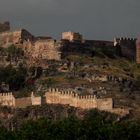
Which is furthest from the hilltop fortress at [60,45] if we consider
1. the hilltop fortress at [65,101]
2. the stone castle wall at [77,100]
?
the stone castle wall at [77,100]

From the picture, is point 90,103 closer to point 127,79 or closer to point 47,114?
point 47,114

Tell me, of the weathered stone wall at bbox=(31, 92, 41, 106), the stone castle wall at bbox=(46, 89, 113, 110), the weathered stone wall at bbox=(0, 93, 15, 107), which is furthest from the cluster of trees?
the weathered stone wall at bbox=(0, 93, 15, 107)

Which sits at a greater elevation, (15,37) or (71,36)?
(71,36)

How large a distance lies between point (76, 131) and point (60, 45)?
4261cm

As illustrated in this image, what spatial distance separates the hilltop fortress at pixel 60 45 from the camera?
6348 inches

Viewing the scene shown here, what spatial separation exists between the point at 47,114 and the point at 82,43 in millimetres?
27238

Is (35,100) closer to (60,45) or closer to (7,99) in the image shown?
(7,99)

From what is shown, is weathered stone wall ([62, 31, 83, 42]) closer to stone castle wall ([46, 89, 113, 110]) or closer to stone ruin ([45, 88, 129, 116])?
stone ruin ([45, 88, 129, 116])

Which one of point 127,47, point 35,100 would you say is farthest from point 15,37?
point 35,100

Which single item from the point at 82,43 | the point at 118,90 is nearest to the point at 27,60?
the point at 82,43

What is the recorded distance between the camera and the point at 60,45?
529 feet

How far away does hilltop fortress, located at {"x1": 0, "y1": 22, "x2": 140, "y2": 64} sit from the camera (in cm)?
16125

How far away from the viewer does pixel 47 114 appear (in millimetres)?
137625

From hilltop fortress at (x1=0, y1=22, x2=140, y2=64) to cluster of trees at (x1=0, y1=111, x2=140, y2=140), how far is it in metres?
35.2
